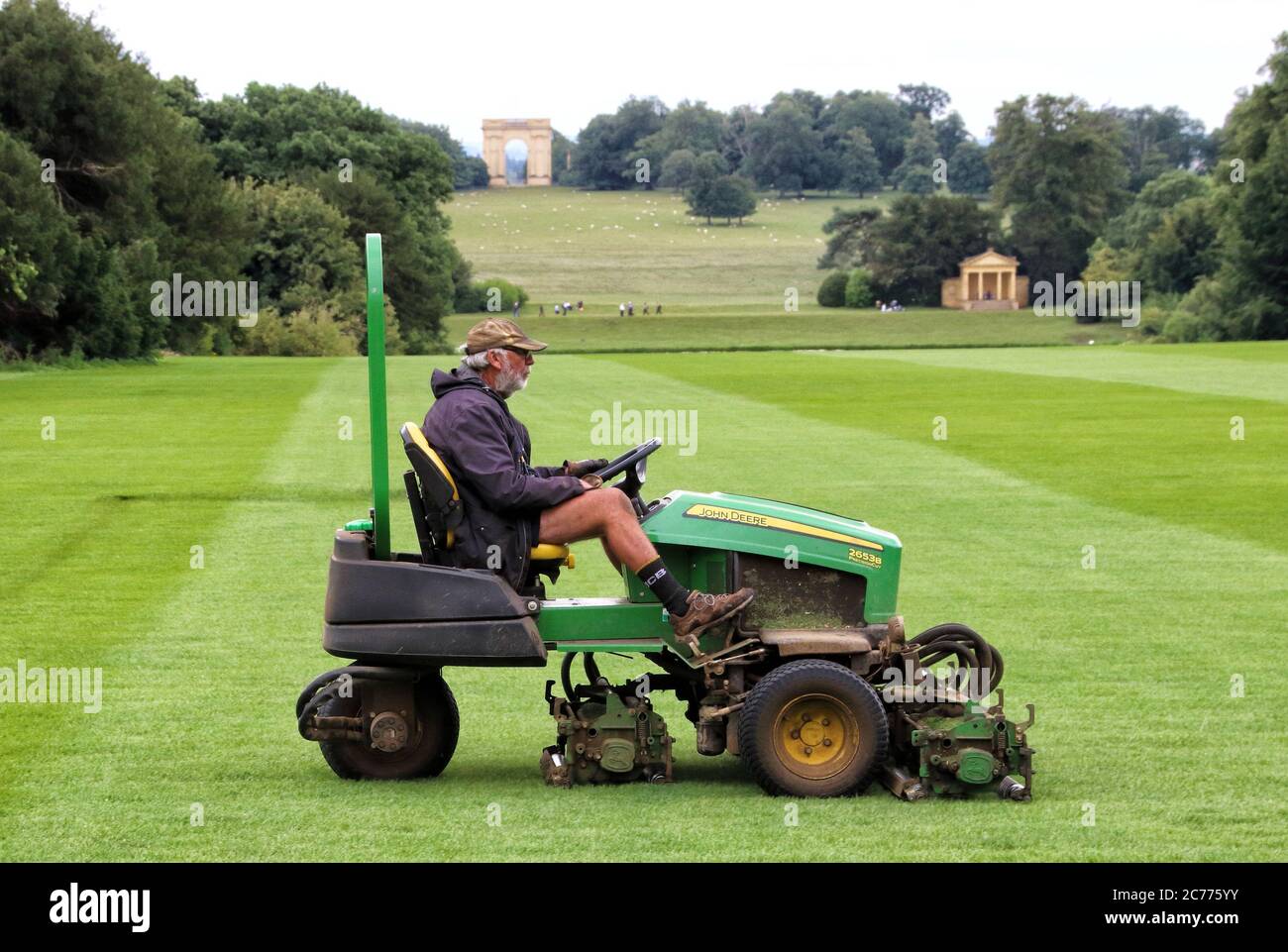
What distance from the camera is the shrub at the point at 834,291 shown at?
148 meters

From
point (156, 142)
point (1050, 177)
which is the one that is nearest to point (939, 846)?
point (156, 142)

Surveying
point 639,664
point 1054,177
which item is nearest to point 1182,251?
point 1054,177

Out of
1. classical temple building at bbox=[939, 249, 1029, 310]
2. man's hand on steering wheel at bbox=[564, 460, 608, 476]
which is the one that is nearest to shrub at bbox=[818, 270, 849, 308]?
classical temple building at bbox=[939, 249, 1029, 310]

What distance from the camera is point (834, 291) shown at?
148 m

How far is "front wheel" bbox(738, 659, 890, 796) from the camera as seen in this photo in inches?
333

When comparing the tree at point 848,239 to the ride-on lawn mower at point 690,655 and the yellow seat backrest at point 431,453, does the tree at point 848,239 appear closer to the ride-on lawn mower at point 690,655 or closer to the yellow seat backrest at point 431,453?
the ride-on lawn mower at point 690,655

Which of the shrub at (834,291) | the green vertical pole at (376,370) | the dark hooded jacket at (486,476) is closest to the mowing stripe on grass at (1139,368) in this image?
the dark hooded jacket at (486,476)

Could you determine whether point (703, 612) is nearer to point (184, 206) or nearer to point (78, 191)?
point (78, 191)

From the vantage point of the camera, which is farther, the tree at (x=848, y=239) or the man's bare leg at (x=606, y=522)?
the tree at (x=848, y=239)

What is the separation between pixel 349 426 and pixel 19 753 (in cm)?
2717

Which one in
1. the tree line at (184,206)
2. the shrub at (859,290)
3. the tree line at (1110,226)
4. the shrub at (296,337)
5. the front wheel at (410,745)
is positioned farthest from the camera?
the shrub at (859,290)

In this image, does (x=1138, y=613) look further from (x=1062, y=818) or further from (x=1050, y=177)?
(x=1050, y=177)

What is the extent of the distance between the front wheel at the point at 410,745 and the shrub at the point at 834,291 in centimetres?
14014

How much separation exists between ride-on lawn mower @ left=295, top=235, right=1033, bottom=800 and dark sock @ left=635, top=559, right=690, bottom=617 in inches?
10.4
